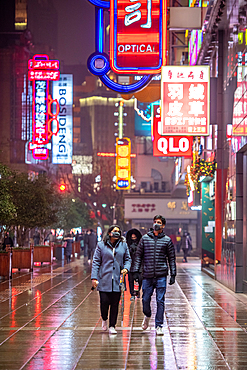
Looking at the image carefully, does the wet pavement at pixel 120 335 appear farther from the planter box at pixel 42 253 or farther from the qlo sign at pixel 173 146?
the planter box at pixel 42 253

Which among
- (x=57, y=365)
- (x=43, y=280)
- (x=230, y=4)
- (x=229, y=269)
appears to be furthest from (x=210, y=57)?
(x=57, y=365)

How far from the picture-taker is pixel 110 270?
9.66 metres

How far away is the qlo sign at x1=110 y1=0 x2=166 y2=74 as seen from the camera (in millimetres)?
15484

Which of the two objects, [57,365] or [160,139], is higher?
[160,139]

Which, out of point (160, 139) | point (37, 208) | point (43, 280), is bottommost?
point (43, 280)

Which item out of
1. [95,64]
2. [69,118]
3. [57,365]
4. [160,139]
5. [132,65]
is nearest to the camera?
[57,365]

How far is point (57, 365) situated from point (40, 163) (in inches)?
2457

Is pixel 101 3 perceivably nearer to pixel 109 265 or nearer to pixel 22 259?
pixel 109 265

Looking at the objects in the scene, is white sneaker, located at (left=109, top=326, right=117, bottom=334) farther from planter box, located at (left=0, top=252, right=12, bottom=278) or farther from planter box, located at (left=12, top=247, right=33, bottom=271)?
planter box, located at (left=12, top=247, right=33, bottom=271)

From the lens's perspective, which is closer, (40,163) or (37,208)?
(37,208)

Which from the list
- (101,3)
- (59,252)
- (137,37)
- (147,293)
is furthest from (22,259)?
(147,293)

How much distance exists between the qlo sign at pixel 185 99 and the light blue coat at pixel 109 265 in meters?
7.56

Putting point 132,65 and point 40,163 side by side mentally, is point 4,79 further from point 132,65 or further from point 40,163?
point 132,65

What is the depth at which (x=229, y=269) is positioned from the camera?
1753cm
